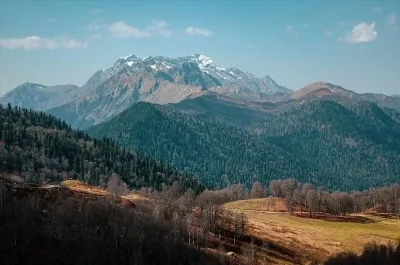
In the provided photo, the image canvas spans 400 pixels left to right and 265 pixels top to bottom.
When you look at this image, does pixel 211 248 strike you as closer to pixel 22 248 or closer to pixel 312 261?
pixel 312 261

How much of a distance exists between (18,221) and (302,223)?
5178 inches

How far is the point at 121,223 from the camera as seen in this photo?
130 metres

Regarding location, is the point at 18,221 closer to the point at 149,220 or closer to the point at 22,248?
the point at 22,248

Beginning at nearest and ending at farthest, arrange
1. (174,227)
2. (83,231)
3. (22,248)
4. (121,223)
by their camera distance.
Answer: (22,248) < (83,231) < (121,223) < (174,227)

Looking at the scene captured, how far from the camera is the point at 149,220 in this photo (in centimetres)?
13638

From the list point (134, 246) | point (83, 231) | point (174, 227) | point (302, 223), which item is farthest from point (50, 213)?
point (302, 223)

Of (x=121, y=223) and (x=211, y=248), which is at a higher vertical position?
(x=121, y=223)

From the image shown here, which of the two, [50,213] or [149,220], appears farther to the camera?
[149,220]

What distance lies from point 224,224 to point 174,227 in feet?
116

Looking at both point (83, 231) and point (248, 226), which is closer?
point (83, 231)

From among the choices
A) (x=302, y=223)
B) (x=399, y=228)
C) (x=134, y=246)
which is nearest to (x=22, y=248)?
(x=134, y=246)

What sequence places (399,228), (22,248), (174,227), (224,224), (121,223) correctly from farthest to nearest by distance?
(399,228) < (224,224) < (174,227) < (121,223) < (22,248)

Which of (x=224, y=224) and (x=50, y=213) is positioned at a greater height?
(x=50, y=213)

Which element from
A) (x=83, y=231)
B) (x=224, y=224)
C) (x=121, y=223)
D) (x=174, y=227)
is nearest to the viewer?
(x=83, y=231)
